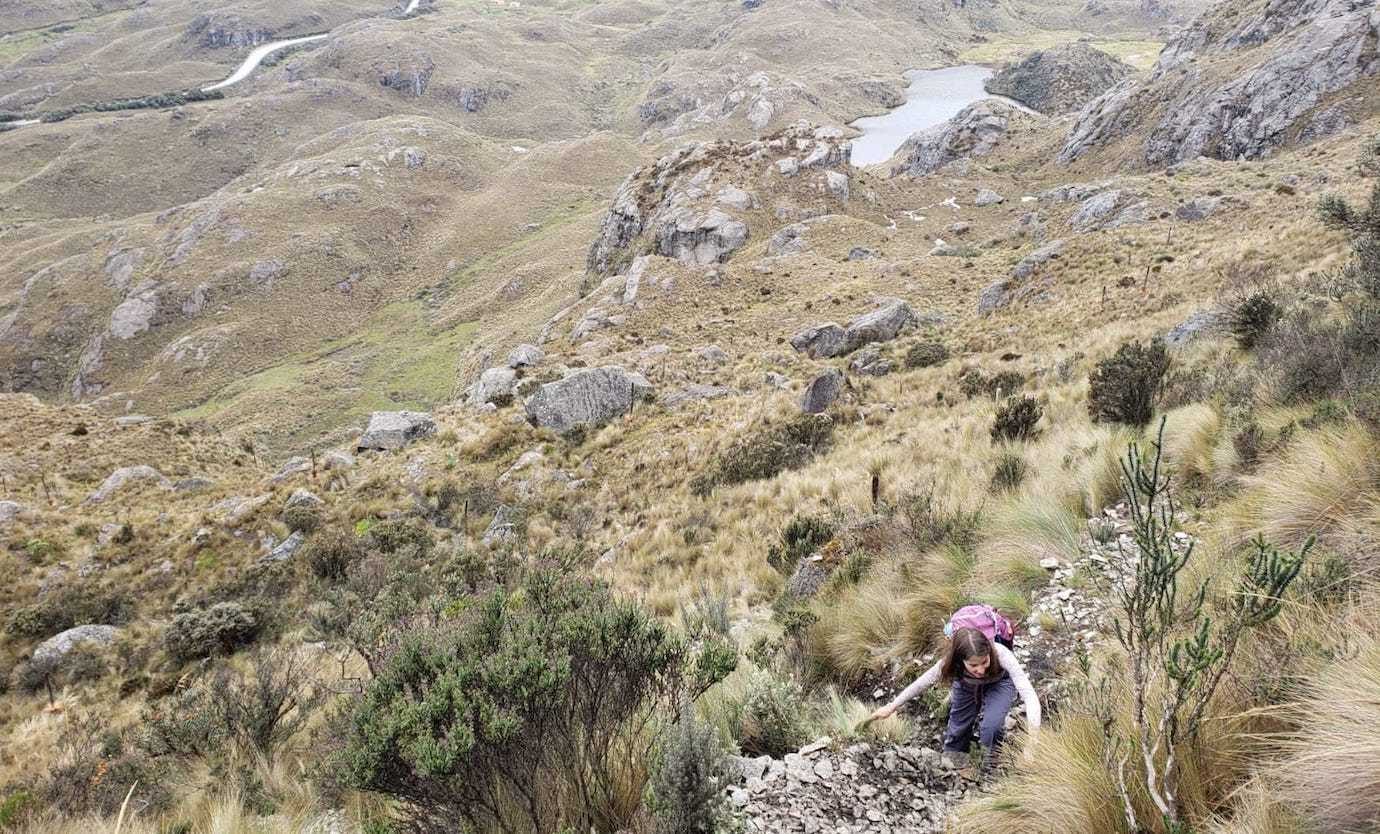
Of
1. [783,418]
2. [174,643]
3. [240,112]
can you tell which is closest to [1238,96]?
[783,418]

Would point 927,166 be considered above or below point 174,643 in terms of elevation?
above

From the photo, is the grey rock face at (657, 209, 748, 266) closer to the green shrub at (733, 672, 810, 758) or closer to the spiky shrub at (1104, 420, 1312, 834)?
the green shrub at (733, 672, 810, 758)

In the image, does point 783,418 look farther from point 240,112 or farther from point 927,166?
point 240,112

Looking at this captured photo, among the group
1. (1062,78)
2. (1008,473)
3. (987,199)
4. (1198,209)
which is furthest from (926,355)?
(1062,78)

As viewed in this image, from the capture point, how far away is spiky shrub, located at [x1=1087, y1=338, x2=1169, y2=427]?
7704mm

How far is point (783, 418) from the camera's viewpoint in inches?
579

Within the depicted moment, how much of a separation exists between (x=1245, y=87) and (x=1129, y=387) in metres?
42.4

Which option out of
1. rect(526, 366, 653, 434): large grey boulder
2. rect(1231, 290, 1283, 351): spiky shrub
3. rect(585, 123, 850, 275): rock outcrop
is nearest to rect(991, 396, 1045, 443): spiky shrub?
rect(1231, 290, 1283, 351): spiky shrub

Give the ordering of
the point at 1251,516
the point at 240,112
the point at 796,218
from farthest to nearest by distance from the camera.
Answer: the point at 240,112
the point at 796,218
the point at 1251,516

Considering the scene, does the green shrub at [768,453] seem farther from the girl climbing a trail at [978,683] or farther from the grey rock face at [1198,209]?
the grey rock face at [1198,209]

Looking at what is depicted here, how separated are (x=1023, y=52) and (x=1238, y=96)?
93.6m

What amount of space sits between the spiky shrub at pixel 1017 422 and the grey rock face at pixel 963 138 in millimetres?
50859

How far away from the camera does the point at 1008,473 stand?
7.05 m

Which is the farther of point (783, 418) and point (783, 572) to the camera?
point (783, 418)
